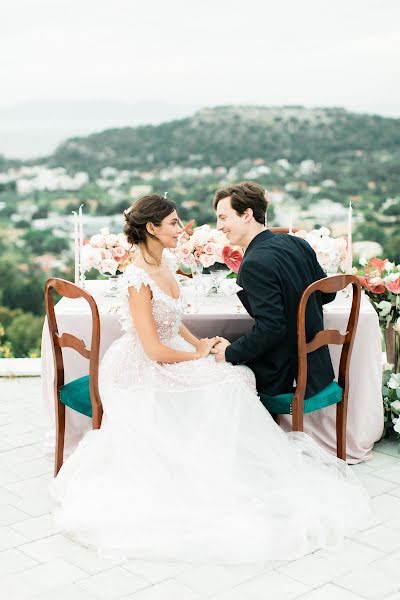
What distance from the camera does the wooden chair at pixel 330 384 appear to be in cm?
314

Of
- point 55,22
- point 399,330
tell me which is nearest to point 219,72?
point 55,22

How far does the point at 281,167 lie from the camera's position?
10.8 m

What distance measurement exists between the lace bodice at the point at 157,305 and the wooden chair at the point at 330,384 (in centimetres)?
43

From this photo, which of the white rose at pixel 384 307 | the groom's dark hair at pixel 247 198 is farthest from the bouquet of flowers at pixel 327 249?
the groom's dark hair at pixel 247 198

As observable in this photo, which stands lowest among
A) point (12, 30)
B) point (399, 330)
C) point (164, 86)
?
point (399, 330)

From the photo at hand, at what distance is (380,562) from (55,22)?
967cm

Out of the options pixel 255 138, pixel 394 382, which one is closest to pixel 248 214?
pixel 394 382

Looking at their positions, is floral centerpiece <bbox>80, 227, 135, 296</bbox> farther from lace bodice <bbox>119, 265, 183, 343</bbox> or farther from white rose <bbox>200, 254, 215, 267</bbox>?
lace bodice <bbox>119, 265, 183, 343</bbox>

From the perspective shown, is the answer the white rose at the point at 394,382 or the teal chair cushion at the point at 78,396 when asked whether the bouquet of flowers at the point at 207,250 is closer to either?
the teal chair cushion at the point at 78,396

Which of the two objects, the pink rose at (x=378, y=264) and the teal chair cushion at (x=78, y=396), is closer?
the teal chair cushion at (x=78, y=396)

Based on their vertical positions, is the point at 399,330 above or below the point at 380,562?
above

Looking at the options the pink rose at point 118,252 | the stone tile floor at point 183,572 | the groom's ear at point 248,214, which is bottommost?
the stone tile floor at point 183,572

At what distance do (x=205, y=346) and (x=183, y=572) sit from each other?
3.02ft

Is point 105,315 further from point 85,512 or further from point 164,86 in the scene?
point 164,86
